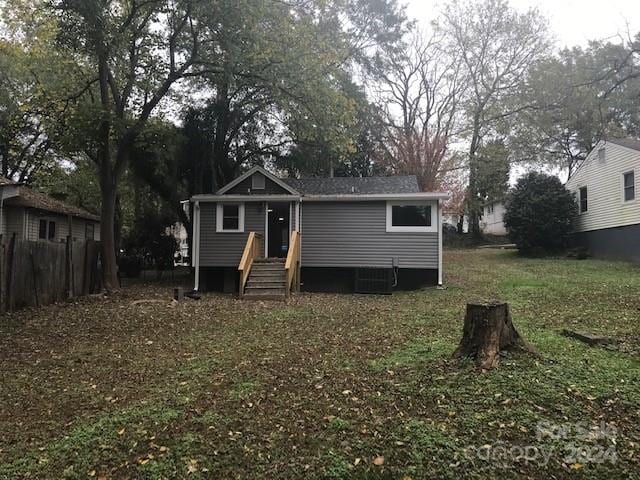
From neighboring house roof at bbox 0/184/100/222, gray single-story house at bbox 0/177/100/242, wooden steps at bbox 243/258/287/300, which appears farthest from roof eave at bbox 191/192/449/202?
neighboring house roof at bbox 0/184/100/222

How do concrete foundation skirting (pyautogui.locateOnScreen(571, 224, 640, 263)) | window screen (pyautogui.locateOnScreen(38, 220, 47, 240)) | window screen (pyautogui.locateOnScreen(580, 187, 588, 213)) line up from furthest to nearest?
window screen (pyautogui.locateOnScreen(580, 187, 588, 213)), window screen (pyautogui.locateOnScreen(38, 220, 47, 240)), concrete foundation skirting (pyautogui.locateOnScreen(571, 224, 640, 263))

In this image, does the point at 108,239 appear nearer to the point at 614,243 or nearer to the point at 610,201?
the point at 614,243

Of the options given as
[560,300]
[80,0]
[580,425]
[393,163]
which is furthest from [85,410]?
[393,163]

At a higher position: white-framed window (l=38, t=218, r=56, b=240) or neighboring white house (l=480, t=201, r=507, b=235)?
neighboring white house (l=480, t=201, r=507, b=235)

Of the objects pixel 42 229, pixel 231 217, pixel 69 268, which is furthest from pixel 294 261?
pixel 42 229

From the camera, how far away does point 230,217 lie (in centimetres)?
1472

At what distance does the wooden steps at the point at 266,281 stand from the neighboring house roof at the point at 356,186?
3.18m

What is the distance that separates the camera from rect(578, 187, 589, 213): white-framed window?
20016mm

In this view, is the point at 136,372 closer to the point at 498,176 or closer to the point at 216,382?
the point at 216,382

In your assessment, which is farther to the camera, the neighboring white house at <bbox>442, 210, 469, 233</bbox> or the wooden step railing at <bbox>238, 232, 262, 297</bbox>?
the neighboring white house at <bbox>442, 210, 469, 233</bbox>

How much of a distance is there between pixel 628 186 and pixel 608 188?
3.70 feet

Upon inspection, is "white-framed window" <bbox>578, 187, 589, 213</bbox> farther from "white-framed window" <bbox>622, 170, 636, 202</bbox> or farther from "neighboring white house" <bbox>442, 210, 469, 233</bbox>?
"neighboring white house" <bbox>442, 210, 469, 233</bbox>

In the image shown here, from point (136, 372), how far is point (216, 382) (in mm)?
1179

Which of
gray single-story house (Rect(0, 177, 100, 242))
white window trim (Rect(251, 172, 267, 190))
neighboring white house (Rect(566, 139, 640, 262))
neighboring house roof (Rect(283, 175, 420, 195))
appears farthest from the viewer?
neighboring white house (Rect(566, 139, 640, 262))
